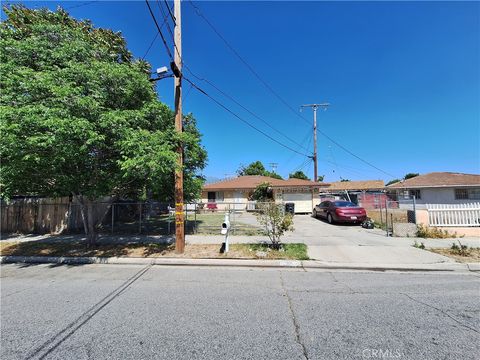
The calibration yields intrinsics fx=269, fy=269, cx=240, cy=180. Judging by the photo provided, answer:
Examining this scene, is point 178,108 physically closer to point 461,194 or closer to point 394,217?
point 394,217

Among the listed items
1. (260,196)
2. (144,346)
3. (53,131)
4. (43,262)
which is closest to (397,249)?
(144,346)

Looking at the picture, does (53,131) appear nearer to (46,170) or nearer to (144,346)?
(46,170)

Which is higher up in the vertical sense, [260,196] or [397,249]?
[260,196]

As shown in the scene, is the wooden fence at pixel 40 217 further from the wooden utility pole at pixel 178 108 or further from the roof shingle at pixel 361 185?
the roof shingle at pixel 361 185

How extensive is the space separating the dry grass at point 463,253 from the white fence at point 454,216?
333cm

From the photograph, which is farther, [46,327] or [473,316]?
[473,316]

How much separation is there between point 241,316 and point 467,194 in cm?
2914

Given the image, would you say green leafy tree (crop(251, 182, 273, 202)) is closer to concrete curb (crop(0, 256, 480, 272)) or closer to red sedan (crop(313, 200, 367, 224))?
red sedan (crop(313, 200, 367, 224))

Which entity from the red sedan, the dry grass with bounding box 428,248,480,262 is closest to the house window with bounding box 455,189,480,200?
the red sedan

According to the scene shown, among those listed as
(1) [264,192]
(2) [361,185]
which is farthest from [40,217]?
(2) [361,185]

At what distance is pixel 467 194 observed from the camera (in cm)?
2458

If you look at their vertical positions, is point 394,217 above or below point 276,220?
below

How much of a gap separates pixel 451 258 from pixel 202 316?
767 centimetres

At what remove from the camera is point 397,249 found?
29.6 feet
